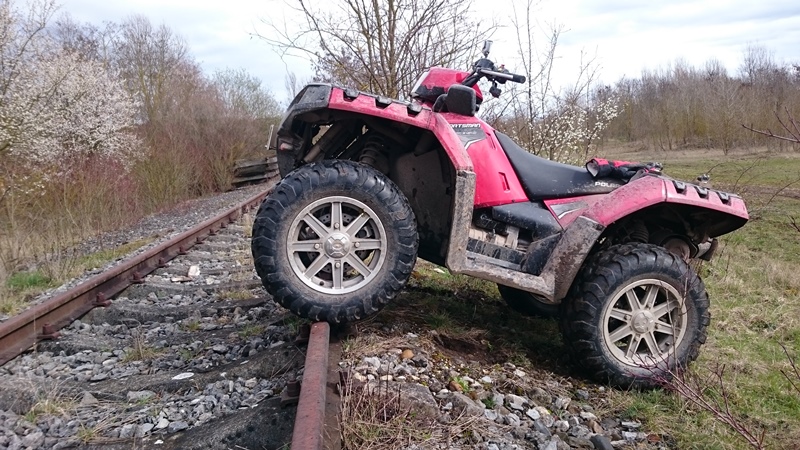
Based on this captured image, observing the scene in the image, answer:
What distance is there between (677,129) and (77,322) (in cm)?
4004

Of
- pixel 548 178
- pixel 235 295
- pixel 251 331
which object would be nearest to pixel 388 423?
pixel 251 331

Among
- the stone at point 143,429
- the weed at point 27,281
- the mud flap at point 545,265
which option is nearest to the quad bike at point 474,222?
the mud flap at point 545,265

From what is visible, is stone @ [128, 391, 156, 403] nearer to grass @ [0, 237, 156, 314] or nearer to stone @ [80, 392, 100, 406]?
stone @ [80, 392, 100, 406]

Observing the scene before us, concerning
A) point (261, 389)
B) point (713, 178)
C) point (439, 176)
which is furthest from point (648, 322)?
point (713, 178)

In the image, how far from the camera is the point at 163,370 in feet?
11.1

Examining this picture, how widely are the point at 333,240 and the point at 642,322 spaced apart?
5.88 feet

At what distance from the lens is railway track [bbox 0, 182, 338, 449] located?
97.3 inches

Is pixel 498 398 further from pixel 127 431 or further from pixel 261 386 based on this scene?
pixel 127 431

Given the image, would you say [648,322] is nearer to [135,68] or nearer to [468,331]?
[468,331]

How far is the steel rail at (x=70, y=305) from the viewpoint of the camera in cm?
375

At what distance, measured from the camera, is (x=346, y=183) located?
130 inches

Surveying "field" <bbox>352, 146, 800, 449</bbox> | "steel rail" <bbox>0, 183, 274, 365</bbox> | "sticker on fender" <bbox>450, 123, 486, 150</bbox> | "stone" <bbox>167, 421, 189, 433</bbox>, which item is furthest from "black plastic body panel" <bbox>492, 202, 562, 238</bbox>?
"steel rail" <bbox>0, 183, 274, 365</bbox>

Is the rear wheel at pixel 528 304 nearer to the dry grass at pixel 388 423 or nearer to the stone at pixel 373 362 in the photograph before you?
the stone at pixel 373 362

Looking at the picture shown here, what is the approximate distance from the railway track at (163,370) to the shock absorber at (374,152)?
42.1 inches
